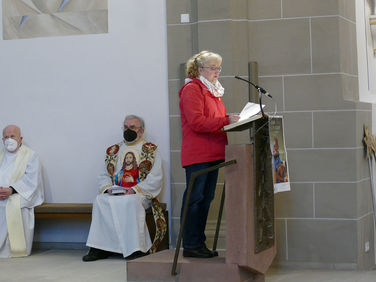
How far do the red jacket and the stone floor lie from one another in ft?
3.70

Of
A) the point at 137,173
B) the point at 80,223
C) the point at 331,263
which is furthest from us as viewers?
the point at 80,223

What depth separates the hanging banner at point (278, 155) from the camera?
15.1 ft

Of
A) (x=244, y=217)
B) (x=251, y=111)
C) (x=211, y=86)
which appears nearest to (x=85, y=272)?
(x=244, y=217)

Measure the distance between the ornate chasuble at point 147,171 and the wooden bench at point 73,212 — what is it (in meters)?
0.08

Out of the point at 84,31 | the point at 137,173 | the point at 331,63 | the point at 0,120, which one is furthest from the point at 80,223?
the point at 331,63

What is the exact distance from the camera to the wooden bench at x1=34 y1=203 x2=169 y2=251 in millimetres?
6324

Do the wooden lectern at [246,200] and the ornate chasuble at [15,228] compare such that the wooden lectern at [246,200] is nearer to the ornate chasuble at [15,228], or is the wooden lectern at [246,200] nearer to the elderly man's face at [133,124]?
the elderly man's face at [133,124]

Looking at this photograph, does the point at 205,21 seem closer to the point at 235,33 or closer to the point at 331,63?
the point at 235,33

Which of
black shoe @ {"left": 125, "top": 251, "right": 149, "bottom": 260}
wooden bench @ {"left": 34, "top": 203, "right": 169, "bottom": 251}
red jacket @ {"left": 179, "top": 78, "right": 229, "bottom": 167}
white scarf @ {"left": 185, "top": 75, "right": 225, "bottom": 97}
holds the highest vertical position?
white scarf @ {"left": 185, "top": 75, "right": 225, "bottom": 97}

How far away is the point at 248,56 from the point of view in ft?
19.7

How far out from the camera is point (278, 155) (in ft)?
15.3

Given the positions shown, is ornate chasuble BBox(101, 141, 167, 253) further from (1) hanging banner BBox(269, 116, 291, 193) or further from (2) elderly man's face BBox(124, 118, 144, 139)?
(1) hanging banner BBox(269, 116, 291, 193)

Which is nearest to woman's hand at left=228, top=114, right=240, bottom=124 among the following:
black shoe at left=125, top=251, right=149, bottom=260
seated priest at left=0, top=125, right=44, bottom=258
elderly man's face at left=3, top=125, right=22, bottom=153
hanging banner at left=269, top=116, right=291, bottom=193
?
hanging banner at left=269, top=116, right=291, bottom=193

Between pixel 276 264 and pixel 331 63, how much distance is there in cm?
177
